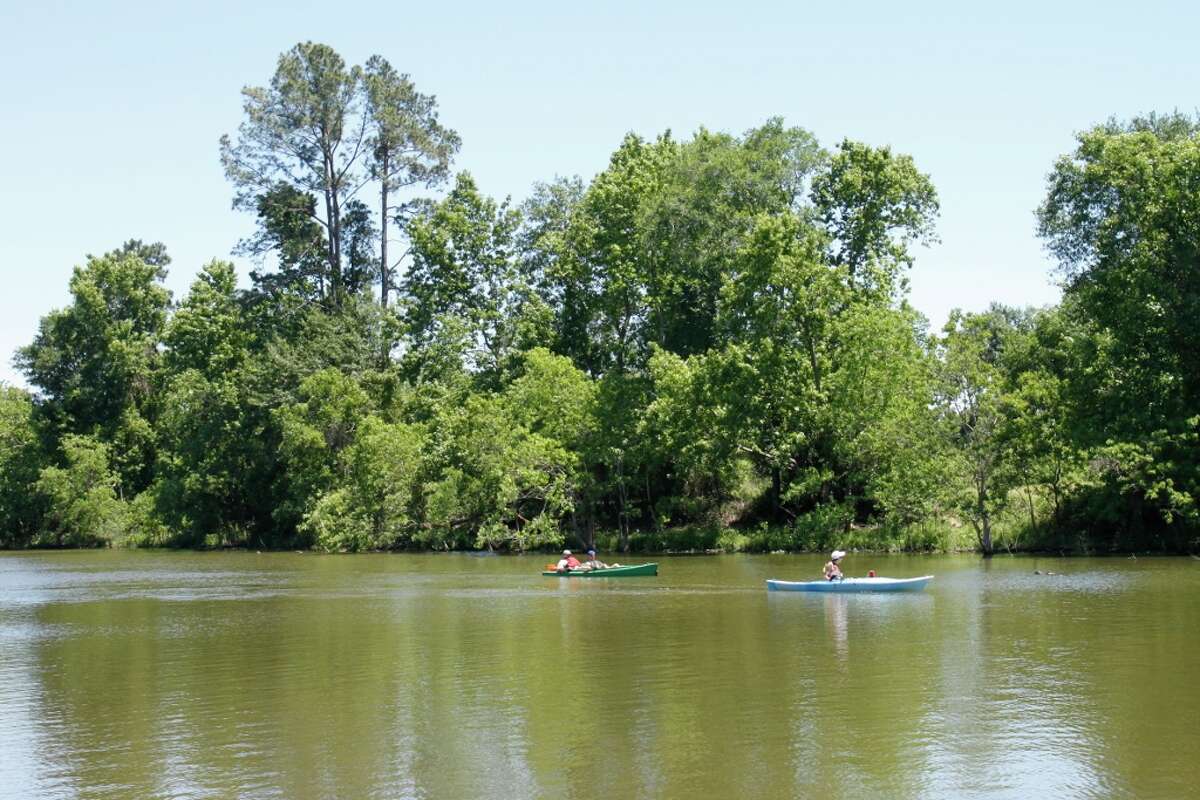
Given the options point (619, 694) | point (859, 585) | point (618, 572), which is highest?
point (618, 572)

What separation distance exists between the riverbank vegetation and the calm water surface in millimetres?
11183

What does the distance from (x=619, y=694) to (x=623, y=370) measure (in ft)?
145

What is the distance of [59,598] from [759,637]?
2380cm

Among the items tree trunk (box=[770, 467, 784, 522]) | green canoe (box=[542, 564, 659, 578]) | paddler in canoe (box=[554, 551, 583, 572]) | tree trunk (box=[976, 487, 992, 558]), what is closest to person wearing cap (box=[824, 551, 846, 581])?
green canoe (box=[542, 564, 659, 578])

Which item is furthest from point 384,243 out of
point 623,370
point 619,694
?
point 619,694

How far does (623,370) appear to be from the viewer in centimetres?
6278

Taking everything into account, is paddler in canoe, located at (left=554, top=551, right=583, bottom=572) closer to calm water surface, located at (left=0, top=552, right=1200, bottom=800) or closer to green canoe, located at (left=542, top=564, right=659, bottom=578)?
green canoe, located at (left=542, top=564, right=659, bottom=578)

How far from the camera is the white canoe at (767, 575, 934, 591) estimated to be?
3309 centimetres

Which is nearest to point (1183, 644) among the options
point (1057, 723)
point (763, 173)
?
point (1057, 723)

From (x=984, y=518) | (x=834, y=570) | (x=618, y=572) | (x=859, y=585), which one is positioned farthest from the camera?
(x=984, y=518)

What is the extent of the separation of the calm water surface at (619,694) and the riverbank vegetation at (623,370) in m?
11.2

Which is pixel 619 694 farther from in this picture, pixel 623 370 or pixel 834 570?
pixel 623 370

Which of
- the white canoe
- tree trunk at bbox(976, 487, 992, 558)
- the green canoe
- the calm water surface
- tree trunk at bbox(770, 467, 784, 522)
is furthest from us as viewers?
tree trunk at bbox(770, 467, 784, 522)

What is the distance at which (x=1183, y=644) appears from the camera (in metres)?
22.4
